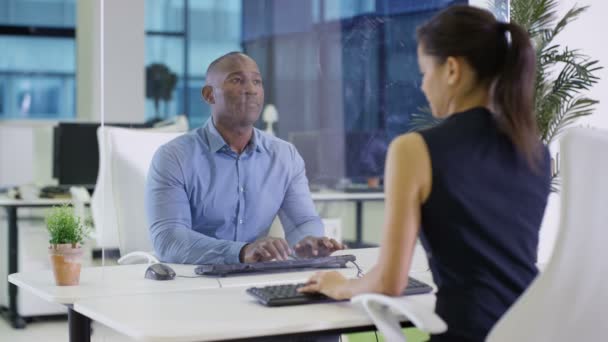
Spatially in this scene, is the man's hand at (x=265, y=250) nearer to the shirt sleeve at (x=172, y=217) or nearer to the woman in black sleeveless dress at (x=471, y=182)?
the shirt sleeve at (x=172, y=217)

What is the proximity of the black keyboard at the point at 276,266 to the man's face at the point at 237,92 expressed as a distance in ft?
1.48

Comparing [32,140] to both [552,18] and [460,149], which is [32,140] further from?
[460,149]

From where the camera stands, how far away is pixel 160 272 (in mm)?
2689

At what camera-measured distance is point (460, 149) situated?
194 cm

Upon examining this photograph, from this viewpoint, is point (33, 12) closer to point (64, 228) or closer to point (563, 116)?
point (563, 116)

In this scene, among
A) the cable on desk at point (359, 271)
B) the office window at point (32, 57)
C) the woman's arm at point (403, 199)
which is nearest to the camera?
the woman's arm at point (403, 199)

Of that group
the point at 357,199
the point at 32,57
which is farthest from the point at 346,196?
the point at 32,57

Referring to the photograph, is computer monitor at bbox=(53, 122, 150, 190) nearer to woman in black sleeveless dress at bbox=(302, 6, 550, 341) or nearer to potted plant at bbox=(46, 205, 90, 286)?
potted plant at bbox=(46, 205, 90, 286)

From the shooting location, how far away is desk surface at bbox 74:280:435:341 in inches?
76.0

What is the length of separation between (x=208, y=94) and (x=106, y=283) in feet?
2.16

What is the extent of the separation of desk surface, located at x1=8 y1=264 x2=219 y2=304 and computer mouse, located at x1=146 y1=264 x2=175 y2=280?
2 cm

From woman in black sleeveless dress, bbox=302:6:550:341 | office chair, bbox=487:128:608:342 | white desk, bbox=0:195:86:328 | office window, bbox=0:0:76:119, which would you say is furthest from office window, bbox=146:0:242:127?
office window, bbox=0:0:76:119

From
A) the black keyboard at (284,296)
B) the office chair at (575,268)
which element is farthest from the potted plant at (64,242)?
the office chair at (575,268)

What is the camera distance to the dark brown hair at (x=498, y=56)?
2.01m
